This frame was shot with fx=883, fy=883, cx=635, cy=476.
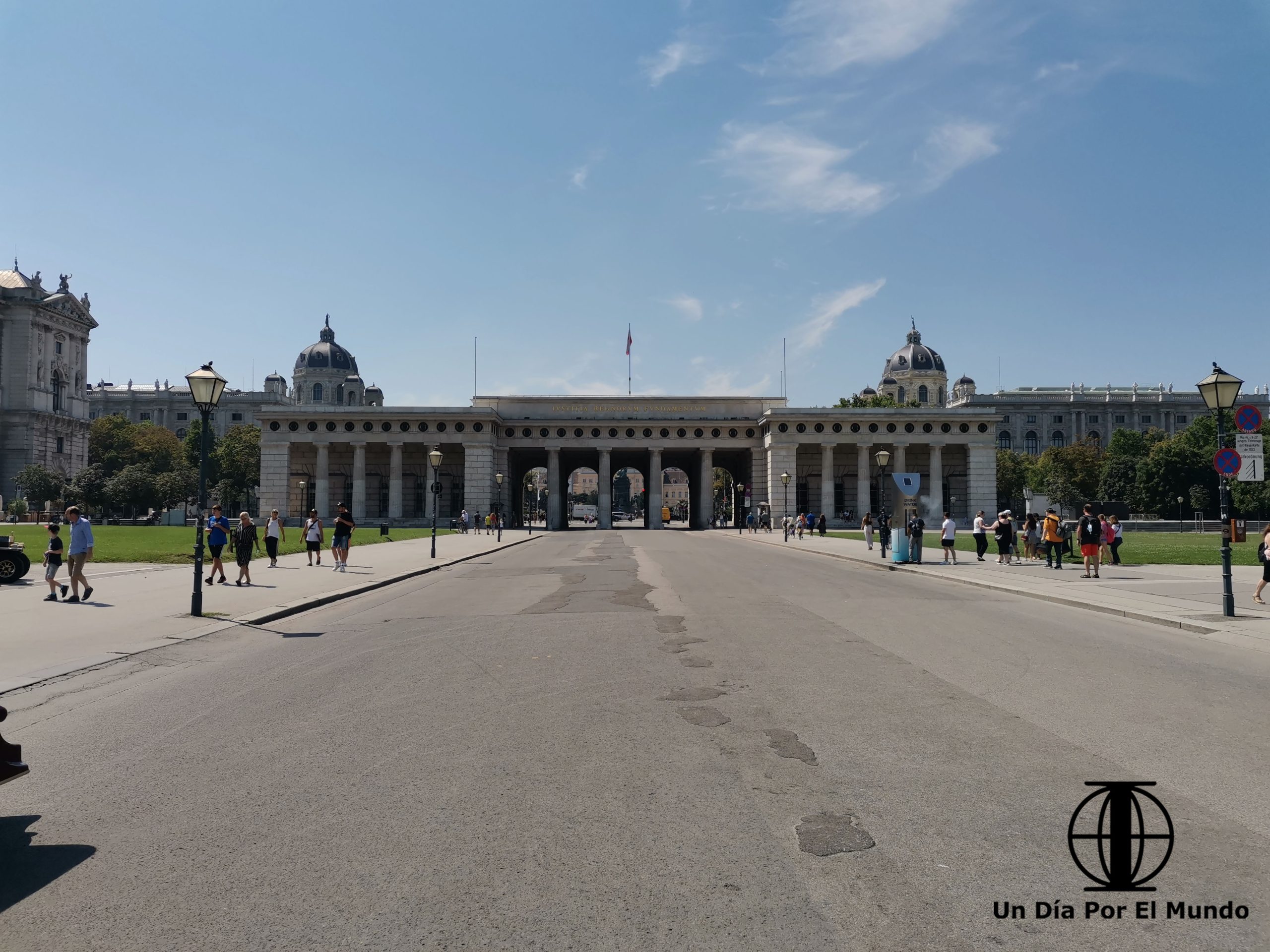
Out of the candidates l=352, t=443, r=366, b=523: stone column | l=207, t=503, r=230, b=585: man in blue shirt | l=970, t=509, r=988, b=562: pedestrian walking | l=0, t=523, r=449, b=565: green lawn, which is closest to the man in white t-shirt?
l=970, t=509, r=988, b=562: pedestrian walking

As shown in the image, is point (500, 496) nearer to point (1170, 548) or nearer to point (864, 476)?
Result: point (864, 476)

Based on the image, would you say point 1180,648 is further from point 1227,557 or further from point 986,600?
point 986,600

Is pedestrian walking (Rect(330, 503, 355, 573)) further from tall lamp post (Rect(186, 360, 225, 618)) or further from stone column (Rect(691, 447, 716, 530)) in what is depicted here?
stone column (Rect(691, 447, 716, 530))

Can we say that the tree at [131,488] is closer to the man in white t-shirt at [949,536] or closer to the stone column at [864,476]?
the stone column at [864,476]

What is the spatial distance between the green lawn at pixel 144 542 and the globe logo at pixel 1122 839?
2187cm

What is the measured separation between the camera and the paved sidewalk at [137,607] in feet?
36.0

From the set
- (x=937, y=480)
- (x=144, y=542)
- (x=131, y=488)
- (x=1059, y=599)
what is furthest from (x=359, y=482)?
(x=1059, y=599)

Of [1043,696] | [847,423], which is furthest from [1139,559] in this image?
[847,423]

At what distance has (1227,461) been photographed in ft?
50.5

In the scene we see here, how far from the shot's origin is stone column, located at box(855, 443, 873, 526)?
8481 cm

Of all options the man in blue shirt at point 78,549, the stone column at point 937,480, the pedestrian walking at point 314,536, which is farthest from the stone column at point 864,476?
the man in blue shirt at point 78,549

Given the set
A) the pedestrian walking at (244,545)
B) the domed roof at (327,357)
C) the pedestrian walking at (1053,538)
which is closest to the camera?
the pedestrian walking at (244,545)

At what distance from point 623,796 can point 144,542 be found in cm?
4010

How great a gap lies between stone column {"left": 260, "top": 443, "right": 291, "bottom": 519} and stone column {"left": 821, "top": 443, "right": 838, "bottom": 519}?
5111cm
